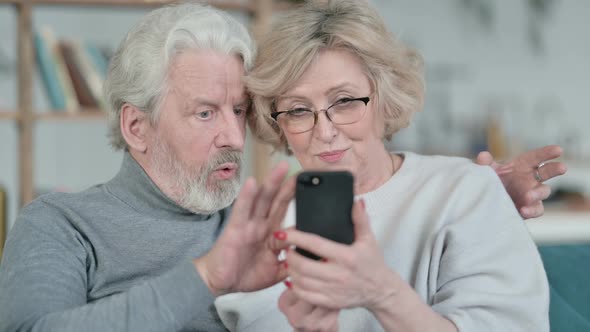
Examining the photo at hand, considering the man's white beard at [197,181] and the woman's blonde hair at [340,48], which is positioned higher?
the woman's blonde hair at [340,48]

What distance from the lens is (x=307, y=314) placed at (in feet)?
3.67

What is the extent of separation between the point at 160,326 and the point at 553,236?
10.8 ft

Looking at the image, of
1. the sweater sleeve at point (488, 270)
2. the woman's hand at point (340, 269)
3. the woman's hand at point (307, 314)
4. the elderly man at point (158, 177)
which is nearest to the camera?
the woman's hand at point (340, 269)

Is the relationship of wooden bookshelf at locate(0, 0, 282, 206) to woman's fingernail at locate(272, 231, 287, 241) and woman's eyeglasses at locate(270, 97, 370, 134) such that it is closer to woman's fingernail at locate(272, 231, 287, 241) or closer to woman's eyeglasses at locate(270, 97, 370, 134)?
woman's eyeglasses at locate(270, 97, 370, 134)

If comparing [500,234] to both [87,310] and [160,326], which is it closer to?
[160,326]

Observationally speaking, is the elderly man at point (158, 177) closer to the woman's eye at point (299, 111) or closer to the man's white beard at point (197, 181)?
the man's white beard at point (197, 181)

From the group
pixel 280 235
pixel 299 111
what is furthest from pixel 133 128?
pixel 280 235

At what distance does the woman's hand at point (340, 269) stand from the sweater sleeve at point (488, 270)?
0.25 m

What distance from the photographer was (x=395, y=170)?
5.08 feet

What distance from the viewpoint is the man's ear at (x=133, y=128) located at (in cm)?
157

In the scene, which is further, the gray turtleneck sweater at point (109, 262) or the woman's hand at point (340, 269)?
the gray turtleneck sweater at point (109, 262)

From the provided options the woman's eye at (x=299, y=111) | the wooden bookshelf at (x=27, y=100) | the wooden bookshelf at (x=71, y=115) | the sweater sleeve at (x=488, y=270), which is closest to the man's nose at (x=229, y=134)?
the woman's eye at (x=299, y=111)

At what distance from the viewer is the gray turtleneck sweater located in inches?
45.9

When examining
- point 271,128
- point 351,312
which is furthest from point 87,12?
point 351,312
